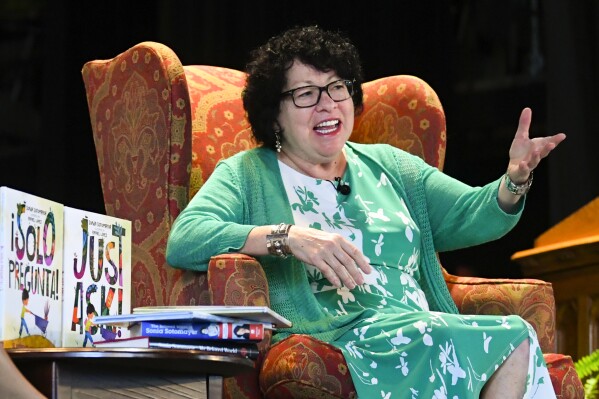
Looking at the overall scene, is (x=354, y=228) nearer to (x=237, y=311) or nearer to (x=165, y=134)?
(x=165, y=134)

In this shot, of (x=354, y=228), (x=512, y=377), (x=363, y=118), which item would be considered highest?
(x=363, y=118)

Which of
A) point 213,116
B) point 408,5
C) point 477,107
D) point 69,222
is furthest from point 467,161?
point 69,222

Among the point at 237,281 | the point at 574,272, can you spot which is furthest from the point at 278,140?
the point at 574,272

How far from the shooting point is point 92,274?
68.2 inches

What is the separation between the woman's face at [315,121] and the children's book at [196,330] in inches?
34.4

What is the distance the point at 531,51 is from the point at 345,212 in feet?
8.00

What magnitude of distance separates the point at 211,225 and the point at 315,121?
0.38 meters

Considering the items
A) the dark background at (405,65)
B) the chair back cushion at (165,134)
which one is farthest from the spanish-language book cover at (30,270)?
the dark background at (405,65)

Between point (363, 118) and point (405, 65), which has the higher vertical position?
point (405, 65)

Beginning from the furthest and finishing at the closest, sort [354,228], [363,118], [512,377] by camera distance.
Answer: [363,118]
[354,228]
[512,377]

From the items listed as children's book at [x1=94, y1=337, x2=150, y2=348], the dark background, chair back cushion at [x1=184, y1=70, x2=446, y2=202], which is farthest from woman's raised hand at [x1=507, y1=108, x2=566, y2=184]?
the dark background

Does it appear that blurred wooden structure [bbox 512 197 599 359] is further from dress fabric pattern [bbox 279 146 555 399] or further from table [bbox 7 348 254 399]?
table [bbox 7 348 254 399]

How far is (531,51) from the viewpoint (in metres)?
4.66

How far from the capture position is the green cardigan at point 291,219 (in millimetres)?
2256
